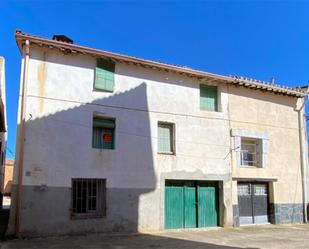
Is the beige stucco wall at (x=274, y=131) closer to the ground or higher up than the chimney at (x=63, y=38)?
closer to the ground

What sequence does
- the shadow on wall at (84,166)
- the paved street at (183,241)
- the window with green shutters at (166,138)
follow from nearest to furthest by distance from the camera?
the paved street at (183,241) → the shadow on wall at (84,166) → the window with green shutters at (166,138)

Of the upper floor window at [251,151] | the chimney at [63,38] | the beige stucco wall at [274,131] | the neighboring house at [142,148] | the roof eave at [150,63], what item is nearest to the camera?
the neighboring house at [142,148]

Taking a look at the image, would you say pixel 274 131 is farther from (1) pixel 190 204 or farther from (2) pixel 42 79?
(2) pixel 42 79

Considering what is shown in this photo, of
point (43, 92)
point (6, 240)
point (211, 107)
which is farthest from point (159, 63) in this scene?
point (6, 240)

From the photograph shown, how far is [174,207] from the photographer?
15266mm

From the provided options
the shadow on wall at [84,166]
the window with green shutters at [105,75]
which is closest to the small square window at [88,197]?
the shadow on wall at [84,166]

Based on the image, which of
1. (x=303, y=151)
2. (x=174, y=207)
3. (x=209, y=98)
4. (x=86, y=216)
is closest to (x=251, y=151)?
(x=303, y=151)

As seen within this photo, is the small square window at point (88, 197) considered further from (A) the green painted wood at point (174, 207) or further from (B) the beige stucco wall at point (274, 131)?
(B) the beige stucco wall at point (274, 131)

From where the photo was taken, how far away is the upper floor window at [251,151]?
17.7 m

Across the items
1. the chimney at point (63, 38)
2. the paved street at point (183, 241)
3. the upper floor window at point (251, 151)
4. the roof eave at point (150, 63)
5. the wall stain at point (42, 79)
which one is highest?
the chimney at point (63, 38)

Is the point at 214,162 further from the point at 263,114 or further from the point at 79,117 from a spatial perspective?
the point at 79,117

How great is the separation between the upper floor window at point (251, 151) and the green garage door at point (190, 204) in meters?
2.34

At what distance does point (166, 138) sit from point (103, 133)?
2773mm

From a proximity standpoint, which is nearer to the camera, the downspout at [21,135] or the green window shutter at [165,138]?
the downspout at [21,135]
